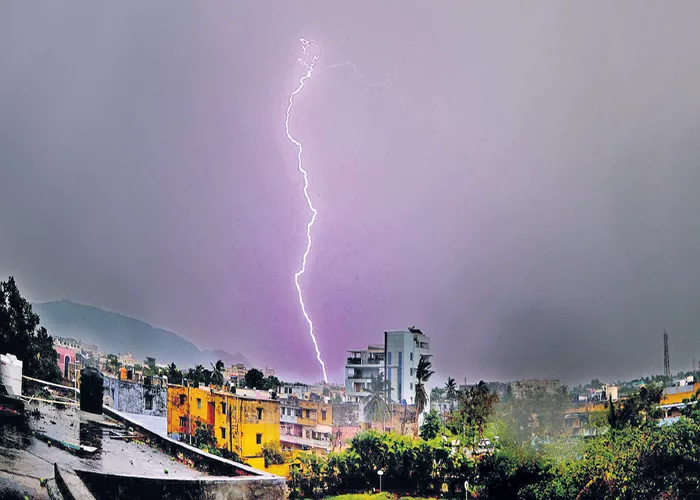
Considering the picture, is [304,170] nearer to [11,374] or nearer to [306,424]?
[306,424]

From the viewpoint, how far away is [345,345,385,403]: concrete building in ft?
17.9

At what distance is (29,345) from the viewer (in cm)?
693

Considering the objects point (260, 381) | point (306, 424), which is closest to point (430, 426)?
point (306, 424)

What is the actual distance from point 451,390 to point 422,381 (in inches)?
8.4

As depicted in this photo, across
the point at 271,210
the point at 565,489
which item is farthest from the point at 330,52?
the point at 565,489

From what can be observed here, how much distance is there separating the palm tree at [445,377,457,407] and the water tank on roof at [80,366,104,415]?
3242mm

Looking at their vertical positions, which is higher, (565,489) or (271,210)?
(271,210)

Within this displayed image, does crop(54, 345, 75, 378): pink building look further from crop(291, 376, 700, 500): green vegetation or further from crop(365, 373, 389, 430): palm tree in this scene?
crop(365, 373, 389, 430): palm tree

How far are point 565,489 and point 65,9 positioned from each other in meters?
5.85

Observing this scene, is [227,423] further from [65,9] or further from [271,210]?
[65,9]

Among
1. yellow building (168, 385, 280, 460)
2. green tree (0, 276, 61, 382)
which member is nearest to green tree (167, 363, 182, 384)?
yellow building (168, 385, 280, 460)

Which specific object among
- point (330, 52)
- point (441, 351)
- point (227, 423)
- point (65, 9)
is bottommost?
point (227, 423)

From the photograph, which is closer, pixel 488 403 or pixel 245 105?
pixel 488 403

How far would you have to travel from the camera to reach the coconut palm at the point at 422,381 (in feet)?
17.3
